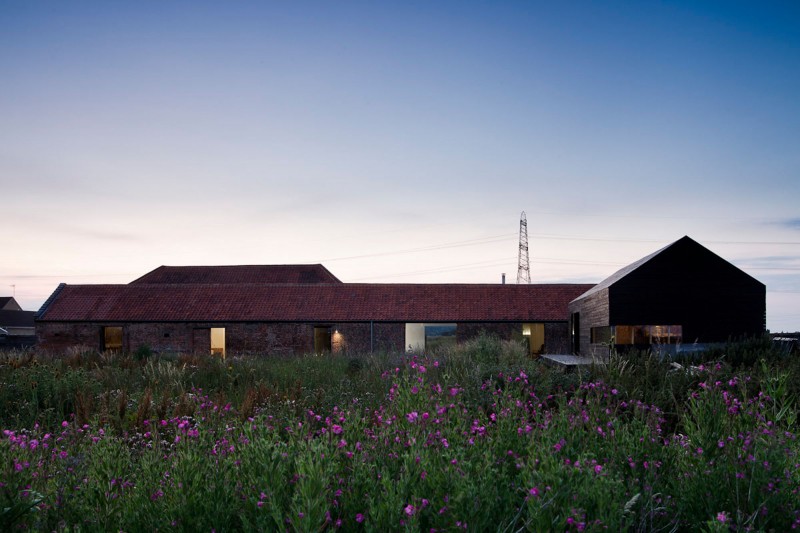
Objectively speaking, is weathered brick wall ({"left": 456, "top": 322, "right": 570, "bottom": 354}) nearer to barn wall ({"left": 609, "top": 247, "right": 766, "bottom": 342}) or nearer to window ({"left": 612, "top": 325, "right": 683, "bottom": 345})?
window ({"left": 612, "top": 325, "right": 683, "bottom": 345})

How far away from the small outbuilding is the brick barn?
7.44 m

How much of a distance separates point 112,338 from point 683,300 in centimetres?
2789

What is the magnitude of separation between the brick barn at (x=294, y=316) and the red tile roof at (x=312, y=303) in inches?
2.0

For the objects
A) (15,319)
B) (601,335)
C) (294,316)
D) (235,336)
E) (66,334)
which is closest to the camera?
(601,335)

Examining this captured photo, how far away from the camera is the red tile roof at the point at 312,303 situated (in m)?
31.0

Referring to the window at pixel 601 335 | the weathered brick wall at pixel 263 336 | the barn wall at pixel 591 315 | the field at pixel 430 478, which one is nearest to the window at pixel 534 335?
the weathered brick wall at pixel 263 336

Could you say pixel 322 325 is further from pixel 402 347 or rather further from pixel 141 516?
pixel 141 516

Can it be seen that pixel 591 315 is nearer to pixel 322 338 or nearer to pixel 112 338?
pixel 322 338

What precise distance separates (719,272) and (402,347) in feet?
47.0

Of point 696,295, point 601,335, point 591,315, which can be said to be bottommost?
point 601,335

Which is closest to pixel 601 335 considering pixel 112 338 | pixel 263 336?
pixel 263 336

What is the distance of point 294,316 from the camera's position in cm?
3078

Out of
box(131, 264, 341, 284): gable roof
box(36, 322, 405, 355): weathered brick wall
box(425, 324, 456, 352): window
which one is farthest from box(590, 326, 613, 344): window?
box(131, 264, 341, 284): gable roof

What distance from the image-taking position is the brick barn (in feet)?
101
